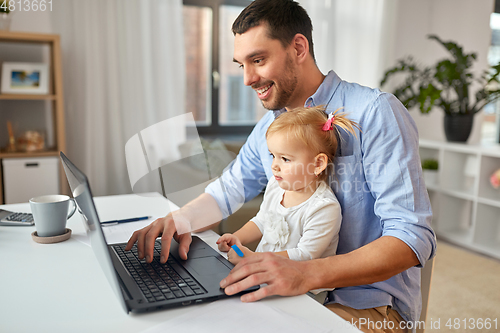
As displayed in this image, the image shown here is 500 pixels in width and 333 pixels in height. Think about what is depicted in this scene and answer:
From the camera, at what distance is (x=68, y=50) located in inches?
115

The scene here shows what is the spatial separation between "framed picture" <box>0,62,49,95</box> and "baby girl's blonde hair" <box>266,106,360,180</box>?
2.18 meters

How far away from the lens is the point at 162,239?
0.91 metres

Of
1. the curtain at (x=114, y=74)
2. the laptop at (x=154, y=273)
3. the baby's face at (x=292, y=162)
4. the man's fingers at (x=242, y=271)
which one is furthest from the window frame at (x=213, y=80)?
the man's fingers at (x=242, y=271)

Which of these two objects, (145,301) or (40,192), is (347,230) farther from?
(40,192)

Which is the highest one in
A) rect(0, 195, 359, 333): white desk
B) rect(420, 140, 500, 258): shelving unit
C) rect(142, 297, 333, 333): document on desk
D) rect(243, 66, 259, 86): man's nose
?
rect(243, 66, 259, 86): man's nose

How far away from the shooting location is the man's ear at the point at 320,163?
105 centimetres

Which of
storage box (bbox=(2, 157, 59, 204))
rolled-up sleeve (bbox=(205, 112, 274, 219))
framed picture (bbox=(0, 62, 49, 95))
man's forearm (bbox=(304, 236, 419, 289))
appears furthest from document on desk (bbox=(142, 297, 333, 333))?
framed picture (bbox=(0, 62, 49, 95))

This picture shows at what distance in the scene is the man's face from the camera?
1131 millimetres

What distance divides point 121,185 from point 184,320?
8.62 feet

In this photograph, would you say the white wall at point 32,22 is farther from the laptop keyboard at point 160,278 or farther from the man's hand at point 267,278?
the man's hand at point 267,278

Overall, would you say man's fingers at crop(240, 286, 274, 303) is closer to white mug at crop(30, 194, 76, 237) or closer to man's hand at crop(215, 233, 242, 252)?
man's hand at crop(215, 233, 242, 252)

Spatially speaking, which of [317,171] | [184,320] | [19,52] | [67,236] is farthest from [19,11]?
[184,320]

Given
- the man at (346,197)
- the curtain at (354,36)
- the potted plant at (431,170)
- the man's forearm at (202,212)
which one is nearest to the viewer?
the man at (346,197)

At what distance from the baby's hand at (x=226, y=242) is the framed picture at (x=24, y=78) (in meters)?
2.19
